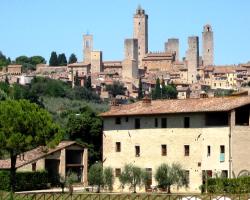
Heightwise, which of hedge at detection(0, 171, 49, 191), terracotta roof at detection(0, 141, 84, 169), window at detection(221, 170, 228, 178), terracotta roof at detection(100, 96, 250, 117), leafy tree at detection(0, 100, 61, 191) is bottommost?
hedge at detection(0, 171, 49, 191)

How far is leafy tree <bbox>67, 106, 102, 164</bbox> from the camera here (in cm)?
6122

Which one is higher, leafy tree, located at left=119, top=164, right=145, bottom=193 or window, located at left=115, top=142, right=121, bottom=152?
window, located at left=115, top=142, right=121, bottom=152

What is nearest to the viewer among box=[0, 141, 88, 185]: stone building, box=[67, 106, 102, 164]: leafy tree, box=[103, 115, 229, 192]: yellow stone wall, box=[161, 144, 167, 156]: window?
box=[103, 115, 229, 192]: yellow stone wall

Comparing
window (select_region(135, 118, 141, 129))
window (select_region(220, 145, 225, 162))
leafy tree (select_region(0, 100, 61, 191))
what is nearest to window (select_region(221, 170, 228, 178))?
window (select_region(220, 145, 225, 162))

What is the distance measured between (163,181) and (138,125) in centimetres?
521

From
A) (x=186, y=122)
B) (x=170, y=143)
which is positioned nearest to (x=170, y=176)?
(x=170, y=143)

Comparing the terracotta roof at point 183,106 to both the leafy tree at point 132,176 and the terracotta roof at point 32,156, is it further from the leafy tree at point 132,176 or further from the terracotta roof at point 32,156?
the terracotta roof at point 32,156

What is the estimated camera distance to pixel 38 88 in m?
165

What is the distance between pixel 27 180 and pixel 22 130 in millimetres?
5660

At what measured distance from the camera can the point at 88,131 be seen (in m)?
62.2

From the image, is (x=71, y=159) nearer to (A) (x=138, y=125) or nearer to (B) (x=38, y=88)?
(A) (x=138, y=125)

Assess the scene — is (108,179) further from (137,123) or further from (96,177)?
(137,123)

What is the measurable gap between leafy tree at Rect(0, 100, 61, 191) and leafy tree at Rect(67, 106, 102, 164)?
40.4ft

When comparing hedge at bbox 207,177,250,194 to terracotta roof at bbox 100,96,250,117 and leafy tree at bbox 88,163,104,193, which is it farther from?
leafy tree at bbox 88,163,104,193
